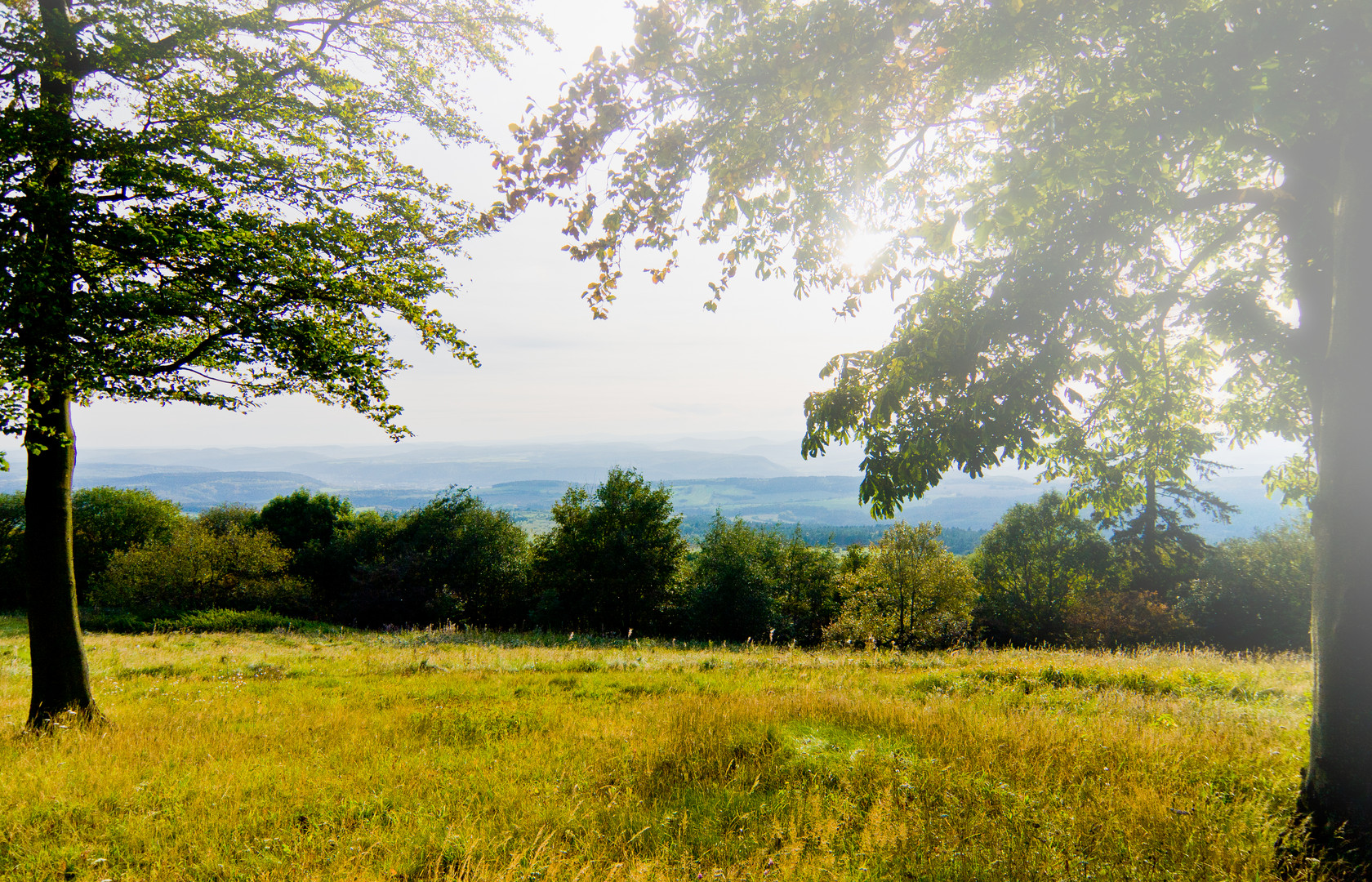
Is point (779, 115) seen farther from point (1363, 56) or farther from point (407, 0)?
point (407, 0)

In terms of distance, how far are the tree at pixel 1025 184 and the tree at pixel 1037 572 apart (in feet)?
125

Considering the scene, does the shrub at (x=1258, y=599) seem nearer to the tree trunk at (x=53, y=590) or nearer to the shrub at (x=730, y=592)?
the shrub at (x=730, y=592)

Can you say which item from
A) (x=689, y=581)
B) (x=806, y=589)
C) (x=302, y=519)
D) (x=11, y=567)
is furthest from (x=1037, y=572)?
(x=11, y=567)

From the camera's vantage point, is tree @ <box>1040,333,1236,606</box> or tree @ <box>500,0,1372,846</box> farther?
tree @ <box>1040,333,1236,606</box>

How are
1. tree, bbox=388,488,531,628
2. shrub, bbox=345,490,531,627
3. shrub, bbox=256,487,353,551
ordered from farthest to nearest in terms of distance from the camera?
shrub, bbox=256,487,353,551 → tree, bbox=388,488,531,628 → shrub, bbox=345,490,531,627

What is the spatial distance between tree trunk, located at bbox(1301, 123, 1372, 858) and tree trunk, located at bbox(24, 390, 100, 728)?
1395 cm

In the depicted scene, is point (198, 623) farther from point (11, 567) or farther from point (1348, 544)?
point (1348, 544)

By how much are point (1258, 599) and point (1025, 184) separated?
57.1m

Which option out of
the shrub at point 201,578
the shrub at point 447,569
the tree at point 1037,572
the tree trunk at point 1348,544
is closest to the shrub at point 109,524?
the shrub at point 201,578

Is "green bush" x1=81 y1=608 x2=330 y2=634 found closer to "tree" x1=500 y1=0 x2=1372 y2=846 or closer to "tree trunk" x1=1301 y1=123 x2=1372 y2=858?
"tree" x1=500 y1=0 x2=1372 y2=846

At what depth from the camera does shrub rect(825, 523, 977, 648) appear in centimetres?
3098

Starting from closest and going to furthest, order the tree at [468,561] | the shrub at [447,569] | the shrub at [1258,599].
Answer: the shrub at [1258,599] < the shrub at [447,569] < the tree at [468,561]

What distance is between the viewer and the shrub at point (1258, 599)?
4072 cm

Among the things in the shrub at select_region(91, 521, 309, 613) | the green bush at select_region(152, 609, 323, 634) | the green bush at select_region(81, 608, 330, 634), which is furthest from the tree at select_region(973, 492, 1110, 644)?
the shrub at select_region(91, 521, 309, 613)
